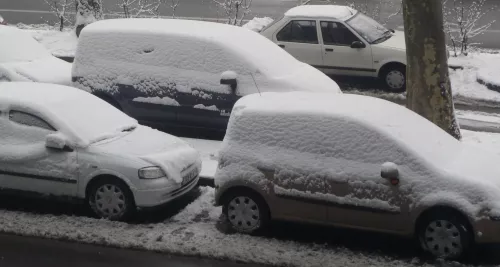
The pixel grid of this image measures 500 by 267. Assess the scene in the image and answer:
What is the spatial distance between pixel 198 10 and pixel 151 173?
1825 cm

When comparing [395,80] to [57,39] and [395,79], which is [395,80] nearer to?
[395,79]

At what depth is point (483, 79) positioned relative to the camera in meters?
14.6

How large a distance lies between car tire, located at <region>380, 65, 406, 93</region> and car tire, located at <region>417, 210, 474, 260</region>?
7785 mm

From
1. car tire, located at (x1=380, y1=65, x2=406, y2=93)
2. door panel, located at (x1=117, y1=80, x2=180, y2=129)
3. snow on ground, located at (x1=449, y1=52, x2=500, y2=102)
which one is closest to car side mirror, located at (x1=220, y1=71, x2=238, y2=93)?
door panel, located at (x1=117, y1=80, x2=180, y2=129)

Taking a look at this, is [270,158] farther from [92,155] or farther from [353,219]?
[92,155]

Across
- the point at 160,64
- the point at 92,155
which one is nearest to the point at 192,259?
the point at 92,155

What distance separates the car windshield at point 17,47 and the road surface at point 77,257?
611 centimetres

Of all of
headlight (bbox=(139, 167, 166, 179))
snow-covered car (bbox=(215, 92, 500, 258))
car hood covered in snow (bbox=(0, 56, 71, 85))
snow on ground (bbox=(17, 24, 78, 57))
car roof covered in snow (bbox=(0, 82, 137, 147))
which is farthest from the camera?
snow on ground (bbox=(17, 24, 78, 57))

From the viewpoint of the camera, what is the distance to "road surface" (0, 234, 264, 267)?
6891 millimetres

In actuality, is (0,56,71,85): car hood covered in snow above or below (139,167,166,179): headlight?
above

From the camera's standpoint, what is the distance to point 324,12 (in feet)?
48.6

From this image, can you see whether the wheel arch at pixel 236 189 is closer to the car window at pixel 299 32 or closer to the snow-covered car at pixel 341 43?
the snow-covered car at pixel 341 43

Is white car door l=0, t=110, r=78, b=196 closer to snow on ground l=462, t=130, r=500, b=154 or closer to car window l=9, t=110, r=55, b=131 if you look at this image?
car window l=9, t=110, r=55, b=131

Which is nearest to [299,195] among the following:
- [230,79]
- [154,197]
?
[154,197]
